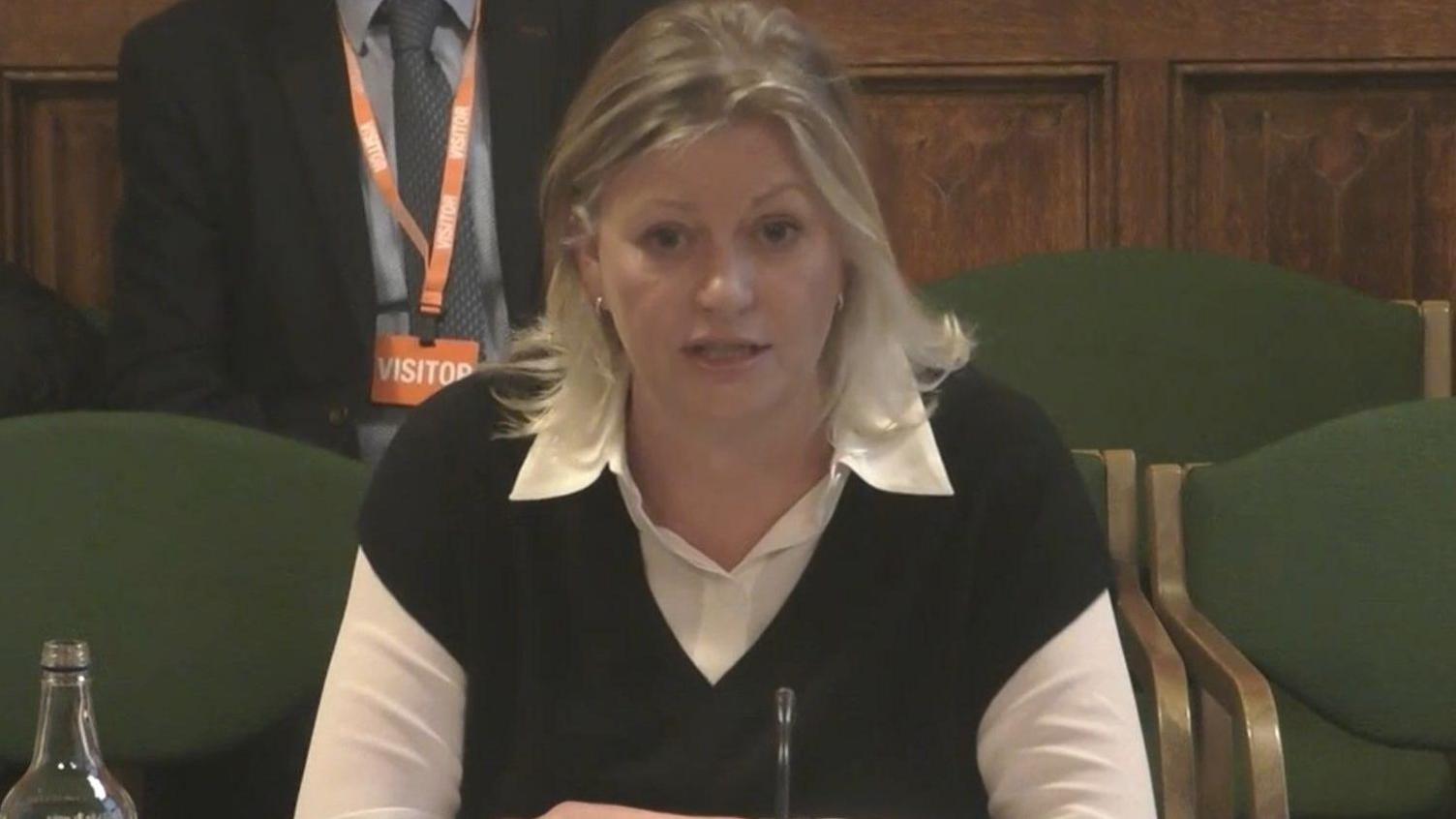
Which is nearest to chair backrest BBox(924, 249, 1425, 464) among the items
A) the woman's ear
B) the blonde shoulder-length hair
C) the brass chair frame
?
the brass chair frame

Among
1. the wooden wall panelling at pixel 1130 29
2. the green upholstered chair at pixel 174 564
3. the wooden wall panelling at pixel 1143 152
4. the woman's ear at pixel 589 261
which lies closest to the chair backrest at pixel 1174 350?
the wooden wall panelling at pixel 1143 152

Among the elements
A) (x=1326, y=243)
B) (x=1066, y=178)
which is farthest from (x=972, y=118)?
(x=1326, y=243)

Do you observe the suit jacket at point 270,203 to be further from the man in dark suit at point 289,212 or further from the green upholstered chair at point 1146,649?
the green upholstered chair at point 1146,649

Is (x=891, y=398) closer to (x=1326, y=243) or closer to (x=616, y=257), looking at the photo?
(x=616, y=257)

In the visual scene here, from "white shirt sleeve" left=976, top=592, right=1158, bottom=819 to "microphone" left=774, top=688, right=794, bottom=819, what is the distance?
165mm

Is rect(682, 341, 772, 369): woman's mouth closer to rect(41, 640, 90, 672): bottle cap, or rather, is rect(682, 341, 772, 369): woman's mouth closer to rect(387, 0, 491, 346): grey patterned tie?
rect(41, 640, 90, 672): bottle cap

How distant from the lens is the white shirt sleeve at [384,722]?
1603 millimetres

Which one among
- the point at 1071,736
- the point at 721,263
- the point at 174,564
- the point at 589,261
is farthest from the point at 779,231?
the point at 174,564

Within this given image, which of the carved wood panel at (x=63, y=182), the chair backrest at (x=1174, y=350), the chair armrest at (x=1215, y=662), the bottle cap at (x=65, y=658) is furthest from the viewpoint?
the carved wood panel at (x=63, y=182)

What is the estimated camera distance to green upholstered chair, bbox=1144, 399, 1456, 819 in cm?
250

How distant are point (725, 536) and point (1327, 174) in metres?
2.03

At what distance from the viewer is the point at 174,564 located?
2299mm

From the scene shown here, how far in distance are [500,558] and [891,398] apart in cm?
34

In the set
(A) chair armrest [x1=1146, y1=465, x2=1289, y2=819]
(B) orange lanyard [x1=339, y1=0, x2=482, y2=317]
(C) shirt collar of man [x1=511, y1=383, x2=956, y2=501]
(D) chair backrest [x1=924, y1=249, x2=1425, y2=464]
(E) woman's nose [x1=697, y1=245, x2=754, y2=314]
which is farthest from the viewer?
(D) chair backrest [x1=924, y1=249, x2=1425, y2=464]
